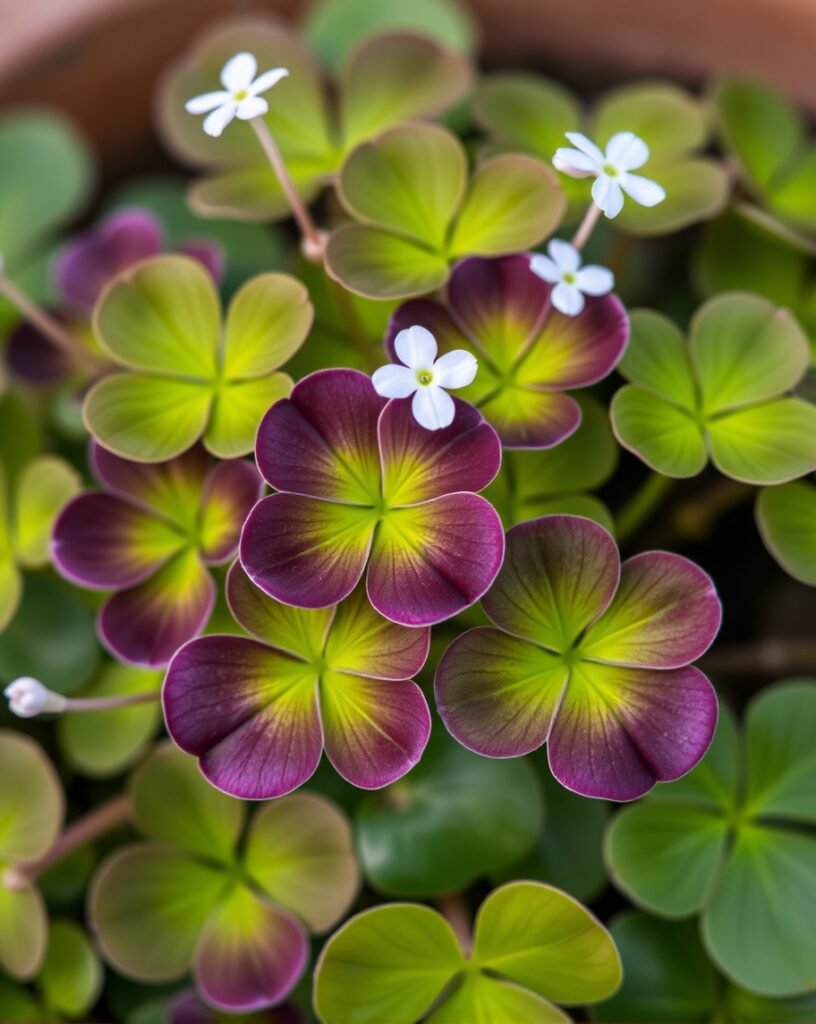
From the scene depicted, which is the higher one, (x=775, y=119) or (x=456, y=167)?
(x=456, y=167)

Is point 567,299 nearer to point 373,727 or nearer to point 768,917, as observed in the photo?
point 373,727

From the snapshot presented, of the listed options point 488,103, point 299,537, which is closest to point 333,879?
point 299,537

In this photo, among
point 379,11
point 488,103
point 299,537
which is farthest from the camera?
point 379,11

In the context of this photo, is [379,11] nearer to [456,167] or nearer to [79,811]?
[456,167]

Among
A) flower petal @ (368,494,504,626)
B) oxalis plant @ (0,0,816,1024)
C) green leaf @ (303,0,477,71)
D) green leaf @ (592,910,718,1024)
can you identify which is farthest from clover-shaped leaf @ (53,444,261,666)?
green leaf @ (303,0,477,71)

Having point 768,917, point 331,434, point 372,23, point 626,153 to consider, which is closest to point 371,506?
point 331,434
